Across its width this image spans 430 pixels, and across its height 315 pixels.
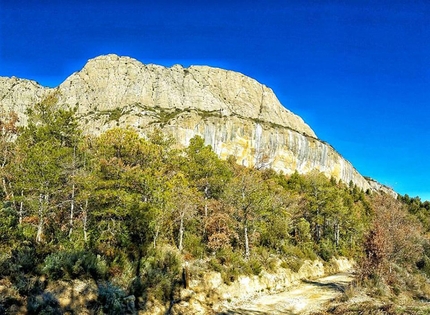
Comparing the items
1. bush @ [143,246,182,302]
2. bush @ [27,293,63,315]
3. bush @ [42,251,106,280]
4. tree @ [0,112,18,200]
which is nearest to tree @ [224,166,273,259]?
bush @ [143,246,182,302]

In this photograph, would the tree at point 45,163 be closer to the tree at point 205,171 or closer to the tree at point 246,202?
the tree at point 205,171

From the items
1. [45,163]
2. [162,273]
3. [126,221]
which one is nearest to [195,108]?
[126,221]

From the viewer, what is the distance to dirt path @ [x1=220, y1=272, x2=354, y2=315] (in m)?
19.2

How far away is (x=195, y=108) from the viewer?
148125 mm

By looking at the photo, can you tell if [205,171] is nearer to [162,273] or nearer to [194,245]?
[194,245]

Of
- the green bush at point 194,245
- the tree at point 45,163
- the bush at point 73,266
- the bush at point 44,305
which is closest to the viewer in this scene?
the bush at point 44,305

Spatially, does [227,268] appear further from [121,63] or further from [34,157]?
[121,63]

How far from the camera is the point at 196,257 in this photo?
992 inches

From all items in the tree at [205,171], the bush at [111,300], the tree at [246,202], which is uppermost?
the tree at [205,171]

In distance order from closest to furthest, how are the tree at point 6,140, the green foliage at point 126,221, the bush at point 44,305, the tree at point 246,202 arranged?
the bush at point 44,305
the green foliage at point 126,221
the tree at point 6,140
the tree at point 246,202

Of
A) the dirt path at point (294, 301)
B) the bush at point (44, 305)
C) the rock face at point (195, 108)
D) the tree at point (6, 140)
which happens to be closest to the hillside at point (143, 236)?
the bush at point (44, 305)

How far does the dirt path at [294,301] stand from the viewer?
19.2 metres

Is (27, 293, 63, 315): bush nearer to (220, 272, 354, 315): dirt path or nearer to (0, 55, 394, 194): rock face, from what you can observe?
(220, 272, 354, 315): dirt path

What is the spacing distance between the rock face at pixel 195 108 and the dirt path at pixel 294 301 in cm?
6964
